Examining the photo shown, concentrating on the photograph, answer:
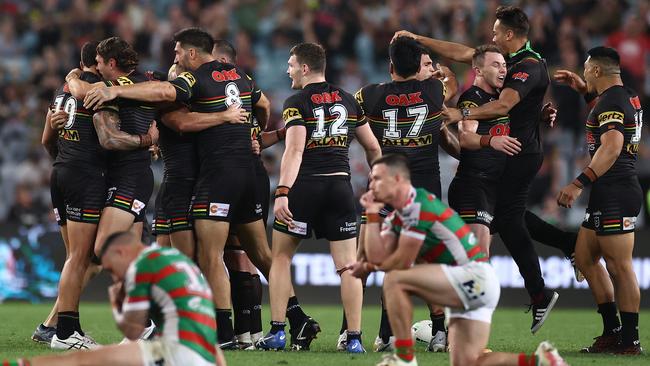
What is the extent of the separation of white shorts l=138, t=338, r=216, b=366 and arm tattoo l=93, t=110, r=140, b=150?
3.31 m

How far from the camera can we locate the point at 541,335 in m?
11.8

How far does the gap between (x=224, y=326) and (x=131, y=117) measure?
2.04m

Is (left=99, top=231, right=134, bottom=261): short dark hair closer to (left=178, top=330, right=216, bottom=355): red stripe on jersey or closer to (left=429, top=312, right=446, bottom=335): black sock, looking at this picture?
(left=178, top=330, right=216, bottom=355): red stripe on jersey

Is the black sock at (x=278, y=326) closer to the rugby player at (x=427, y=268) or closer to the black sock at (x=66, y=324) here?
the black sock at (x=66, y=324)

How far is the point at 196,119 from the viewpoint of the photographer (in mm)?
9555

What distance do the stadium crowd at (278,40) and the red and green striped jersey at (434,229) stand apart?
971cm

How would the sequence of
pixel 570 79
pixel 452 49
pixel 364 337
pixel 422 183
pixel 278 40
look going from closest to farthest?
pixel 422 183 → pixel 452 49 → pixel 570 79 → pixel 364 337 → pixel 278 40

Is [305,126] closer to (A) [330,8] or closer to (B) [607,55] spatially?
(B) [607,55]

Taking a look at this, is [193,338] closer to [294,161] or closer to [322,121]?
[294,161]

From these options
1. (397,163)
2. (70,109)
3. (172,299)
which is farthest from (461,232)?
(70,109)

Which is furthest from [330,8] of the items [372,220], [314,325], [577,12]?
[372,220]

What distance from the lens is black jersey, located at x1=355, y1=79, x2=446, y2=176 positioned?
9898mm

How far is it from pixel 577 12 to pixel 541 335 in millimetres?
9841

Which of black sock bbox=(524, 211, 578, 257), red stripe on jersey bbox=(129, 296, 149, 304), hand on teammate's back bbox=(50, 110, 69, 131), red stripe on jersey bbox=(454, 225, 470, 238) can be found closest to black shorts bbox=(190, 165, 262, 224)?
hand on teammate's back bbox=(50, 110, 69, 131)
